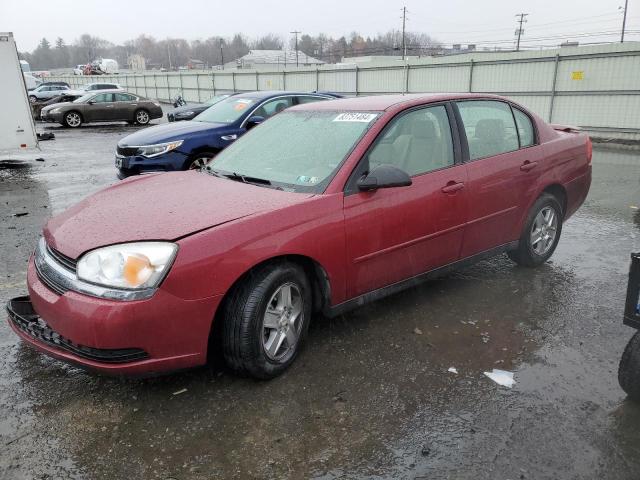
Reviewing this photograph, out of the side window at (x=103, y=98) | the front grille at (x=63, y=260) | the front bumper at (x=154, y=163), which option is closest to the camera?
the front grille at (x=63, y=260)

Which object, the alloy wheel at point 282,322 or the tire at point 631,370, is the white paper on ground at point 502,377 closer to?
the tire at point 631,370

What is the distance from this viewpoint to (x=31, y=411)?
288 cm

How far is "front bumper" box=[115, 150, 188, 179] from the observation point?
307 inches

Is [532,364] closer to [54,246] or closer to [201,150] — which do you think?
[54,246]

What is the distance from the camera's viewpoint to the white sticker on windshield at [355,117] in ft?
12.3

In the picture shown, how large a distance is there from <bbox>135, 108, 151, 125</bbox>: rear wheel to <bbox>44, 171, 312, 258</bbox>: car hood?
68.2 ft

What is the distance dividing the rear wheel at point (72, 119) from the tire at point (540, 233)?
835 inches

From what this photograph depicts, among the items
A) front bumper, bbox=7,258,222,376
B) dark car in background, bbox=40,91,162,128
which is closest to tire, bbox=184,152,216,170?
front bumper, bbox=7,258,222,376

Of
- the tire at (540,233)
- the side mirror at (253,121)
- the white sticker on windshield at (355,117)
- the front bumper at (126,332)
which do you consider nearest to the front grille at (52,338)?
the front bumper at (126,332)

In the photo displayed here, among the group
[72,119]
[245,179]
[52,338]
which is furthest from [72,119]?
[52,338]

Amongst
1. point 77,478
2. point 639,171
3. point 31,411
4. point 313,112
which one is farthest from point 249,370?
point 639,171

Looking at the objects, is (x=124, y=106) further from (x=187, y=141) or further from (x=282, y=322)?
(x=282, y=322)

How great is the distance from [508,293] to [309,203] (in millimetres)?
2200

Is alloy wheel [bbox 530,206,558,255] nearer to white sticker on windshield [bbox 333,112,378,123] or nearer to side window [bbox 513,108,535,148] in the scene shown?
side window [bbox 513,108,535,148]
